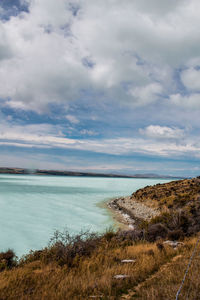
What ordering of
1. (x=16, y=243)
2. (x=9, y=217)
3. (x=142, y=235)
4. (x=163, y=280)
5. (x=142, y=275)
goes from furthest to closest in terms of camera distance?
(x=9, y=217)
(x=16, y=243)
(x=142, y=235)
(x=142, y=275)
(x=163, y=280)

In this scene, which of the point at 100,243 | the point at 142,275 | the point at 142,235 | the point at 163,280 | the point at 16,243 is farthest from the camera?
the point at 16,243

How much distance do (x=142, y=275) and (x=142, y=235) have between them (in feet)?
17.1

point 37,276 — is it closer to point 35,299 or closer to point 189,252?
point 35,299

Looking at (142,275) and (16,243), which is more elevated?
(142,275)

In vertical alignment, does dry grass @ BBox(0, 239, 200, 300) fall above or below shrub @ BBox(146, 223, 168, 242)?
above

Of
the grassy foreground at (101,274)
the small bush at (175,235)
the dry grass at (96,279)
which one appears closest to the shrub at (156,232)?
the small bush at (175,235)

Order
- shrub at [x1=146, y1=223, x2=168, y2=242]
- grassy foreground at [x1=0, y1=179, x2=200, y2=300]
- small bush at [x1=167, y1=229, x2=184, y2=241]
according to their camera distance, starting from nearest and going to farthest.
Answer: grassy foreground at [x1=0, y1=179, x2=200, y2=300] → small bush at [x1=167, y1=229, x2=184, y2=241] → shrub at [x1=146, y1=223, x2=168, y2=242]

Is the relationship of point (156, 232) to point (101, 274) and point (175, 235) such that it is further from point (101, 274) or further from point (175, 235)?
point (101, 274)

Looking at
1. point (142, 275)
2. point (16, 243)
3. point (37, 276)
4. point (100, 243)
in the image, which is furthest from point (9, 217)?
point (142, 275)

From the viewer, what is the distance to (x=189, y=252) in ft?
23.8

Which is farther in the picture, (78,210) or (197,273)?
(78,210)

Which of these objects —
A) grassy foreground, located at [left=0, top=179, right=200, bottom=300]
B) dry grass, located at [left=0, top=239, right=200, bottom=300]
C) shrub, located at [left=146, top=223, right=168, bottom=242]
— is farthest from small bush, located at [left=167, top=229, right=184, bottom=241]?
dry grass, located at [left=0, top=239, right=200, bottom=300]

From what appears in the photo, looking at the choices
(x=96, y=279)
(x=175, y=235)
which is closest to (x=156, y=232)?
(x=175, y=235)

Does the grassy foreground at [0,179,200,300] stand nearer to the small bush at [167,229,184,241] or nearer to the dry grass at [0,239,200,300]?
the dry grass at [0,239,200,300]
